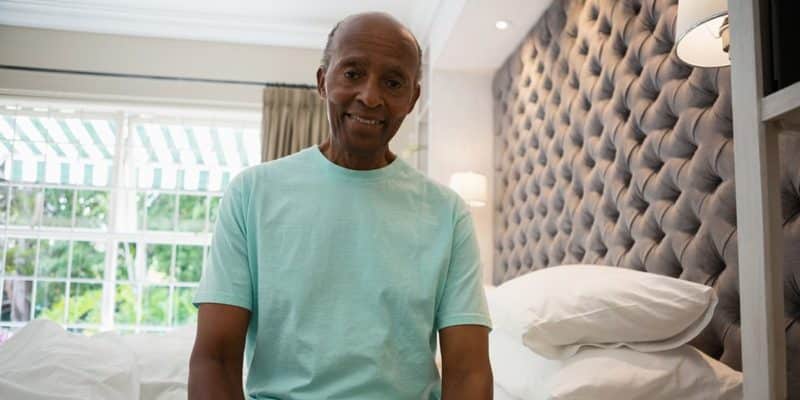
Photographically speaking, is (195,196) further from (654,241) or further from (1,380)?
(654,241)

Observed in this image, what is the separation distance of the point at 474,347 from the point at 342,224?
0.30 meters

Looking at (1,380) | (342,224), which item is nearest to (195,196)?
(1,380)

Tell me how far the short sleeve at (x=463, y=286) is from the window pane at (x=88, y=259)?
4256mm

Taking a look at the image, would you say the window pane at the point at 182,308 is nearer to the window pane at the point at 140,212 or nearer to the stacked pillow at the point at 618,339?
the window pane at the point at 140,212

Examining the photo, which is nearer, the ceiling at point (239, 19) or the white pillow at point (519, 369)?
the white pillow at point (519, 369)

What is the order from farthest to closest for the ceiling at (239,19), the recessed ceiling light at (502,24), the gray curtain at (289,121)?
the gray curtain at (289,121) < the ceiling at (239,19) < the recessed ceiling light at (502,24)

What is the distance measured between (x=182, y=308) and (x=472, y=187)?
2.49 meters

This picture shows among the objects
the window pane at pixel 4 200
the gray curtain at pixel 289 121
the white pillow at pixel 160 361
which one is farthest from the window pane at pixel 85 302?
the white pillow at pixel 160 361

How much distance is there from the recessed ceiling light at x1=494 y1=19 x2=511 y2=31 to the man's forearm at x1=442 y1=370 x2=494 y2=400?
2.70 meters

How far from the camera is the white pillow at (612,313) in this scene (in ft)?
4.88

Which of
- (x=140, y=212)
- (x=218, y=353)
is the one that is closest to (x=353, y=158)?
(x=218, y=353)

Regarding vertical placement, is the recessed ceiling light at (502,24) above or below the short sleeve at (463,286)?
above

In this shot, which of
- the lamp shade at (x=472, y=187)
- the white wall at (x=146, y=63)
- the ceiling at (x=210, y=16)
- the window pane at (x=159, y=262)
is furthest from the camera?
the window pane at (x=159, y=262)

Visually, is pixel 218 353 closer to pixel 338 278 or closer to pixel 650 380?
pixel 338 278
